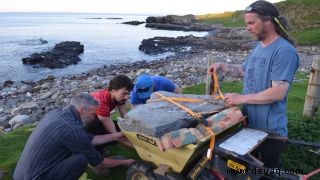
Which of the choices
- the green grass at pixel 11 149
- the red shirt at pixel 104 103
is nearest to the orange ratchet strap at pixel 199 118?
the red shirt at pixel 104 103

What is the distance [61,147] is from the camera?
554 cm

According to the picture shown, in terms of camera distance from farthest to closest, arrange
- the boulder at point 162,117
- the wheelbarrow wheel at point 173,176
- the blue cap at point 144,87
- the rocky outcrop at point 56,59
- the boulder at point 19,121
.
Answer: the rocky outcrop at point 56,59 → the boulder at point 19,121 → the blue cap at point 144,87 → the wheelbarrow wheel at point 173,176 → the boulder at point 162,117

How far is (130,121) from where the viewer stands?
210 inches

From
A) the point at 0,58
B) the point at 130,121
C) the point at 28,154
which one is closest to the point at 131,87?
the point at 130,121

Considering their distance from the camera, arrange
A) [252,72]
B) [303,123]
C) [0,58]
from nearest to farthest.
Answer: [252,72] → [303,123] → [0,58]

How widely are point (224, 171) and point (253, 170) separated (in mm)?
412

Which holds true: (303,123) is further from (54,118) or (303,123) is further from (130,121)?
(54,118)

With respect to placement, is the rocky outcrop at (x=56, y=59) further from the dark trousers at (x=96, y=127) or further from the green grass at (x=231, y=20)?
the green grass at (x=231, y=20)

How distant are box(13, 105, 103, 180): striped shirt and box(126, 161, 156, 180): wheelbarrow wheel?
81 centimetres

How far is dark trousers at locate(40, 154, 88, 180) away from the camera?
18.1 feet

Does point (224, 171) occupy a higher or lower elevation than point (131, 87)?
lower

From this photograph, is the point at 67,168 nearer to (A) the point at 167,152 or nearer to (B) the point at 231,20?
(A) the point at 167,152

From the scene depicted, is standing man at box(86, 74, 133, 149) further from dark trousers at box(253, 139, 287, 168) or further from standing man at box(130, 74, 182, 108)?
dark trousers at box(253, 139, 287, 168)

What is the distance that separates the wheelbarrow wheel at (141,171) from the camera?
5.67 metres
